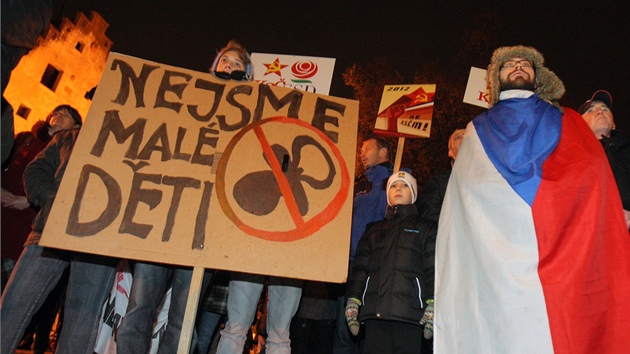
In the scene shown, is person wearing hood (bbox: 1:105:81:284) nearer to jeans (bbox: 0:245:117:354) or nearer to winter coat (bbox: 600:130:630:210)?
jeans (bbox: 0:245:117:354)

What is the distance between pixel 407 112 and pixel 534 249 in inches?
119

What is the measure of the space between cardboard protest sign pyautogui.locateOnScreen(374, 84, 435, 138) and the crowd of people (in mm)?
1351

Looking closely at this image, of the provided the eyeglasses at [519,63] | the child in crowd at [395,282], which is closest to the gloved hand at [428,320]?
the child in crowd at [395,282]

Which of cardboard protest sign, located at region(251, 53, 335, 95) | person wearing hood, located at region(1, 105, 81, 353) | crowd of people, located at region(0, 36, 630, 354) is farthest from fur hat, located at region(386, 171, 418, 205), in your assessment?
person wearing hood, located at region(1, 105, 81, 353)

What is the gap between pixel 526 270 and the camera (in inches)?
89.1

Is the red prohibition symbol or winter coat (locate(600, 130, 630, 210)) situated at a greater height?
winter coat (locate(600, 130, 630, 210))

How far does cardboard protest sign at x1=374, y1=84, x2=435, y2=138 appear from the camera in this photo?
4.99 metres

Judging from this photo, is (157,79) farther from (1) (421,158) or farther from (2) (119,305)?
(1) (421,158)

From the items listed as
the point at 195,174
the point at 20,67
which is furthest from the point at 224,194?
the point at 20,67

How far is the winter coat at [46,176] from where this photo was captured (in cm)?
300

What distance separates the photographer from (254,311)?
292 centimetres

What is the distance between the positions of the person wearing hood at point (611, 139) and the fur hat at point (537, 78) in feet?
0.82

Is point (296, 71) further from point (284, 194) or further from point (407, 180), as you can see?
point (284, 194)

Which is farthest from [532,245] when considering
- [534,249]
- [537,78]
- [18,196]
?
[18,196]
